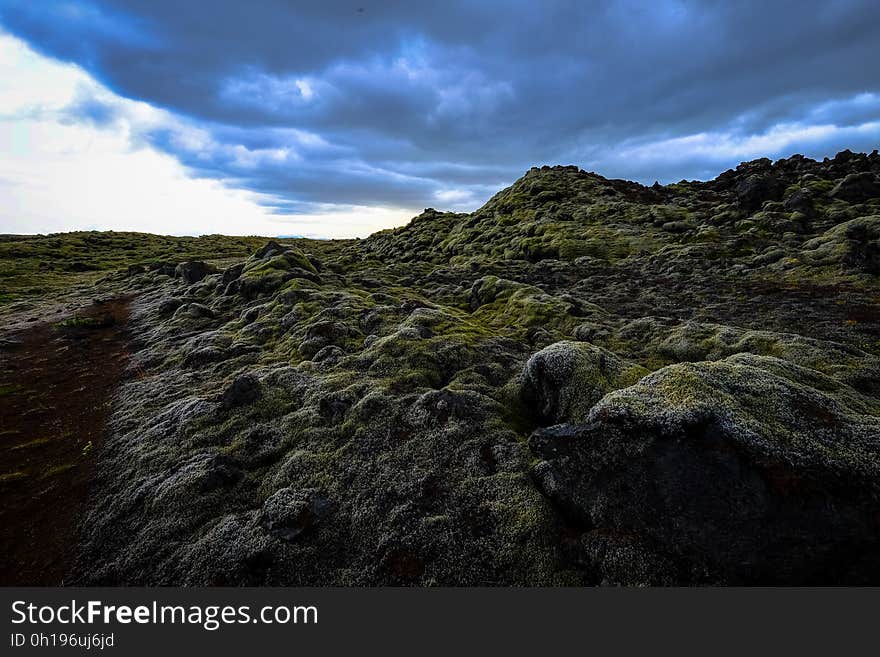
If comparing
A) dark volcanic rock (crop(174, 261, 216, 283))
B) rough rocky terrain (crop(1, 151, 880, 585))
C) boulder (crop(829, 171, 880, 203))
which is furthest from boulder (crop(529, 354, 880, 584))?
boulder (crop(829, 171, 880, 203))

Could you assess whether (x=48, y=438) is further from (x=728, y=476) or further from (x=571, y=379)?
(x=728, y=476)

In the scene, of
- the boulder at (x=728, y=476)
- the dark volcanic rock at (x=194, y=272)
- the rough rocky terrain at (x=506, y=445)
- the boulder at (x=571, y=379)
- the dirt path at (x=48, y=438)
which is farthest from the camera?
the dark volcanic rock at (x=194, y=272)

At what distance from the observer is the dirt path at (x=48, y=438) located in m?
10.6

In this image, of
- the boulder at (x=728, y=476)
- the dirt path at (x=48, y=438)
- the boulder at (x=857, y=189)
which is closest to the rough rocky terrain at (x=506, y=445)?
the boulder at (x=728, y=476)

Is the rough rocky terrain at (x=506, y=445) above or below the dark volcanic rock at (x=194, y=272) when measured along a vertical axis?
below

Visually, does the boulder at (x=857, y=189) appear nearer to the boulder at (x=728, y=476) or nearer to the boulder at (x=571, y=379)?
the boulder at (x=571, y=379)

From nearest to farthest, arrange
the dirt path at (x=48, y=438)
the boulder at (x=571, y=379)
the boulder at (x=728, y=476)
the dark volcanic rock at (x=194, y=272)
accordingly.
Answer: the boulder at (x=728, y=476)
the dirt path at (x=48, y=438)
the boulder at (x=571, y=379)
the dark volcanic rock at (x=194, y=272)

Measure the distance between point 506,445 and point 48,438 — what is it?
18191mm

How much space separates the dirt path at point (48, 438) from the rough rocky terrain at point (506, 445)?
2.75ft

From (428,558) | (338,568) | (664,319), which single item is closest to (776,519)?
(428,558)

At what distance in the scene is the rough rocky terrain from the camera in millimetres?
7574

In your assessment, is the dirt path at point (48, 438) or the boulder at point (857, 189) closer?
the dirt path at point (48, 438)

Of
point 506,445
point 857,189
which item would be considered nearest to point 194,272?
point 506,445

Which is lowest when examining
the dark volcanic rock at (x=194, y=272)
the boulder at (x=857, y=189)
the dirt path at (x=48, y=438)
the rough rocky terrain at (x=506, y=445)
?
the dirt path at (x=48, y=438)
